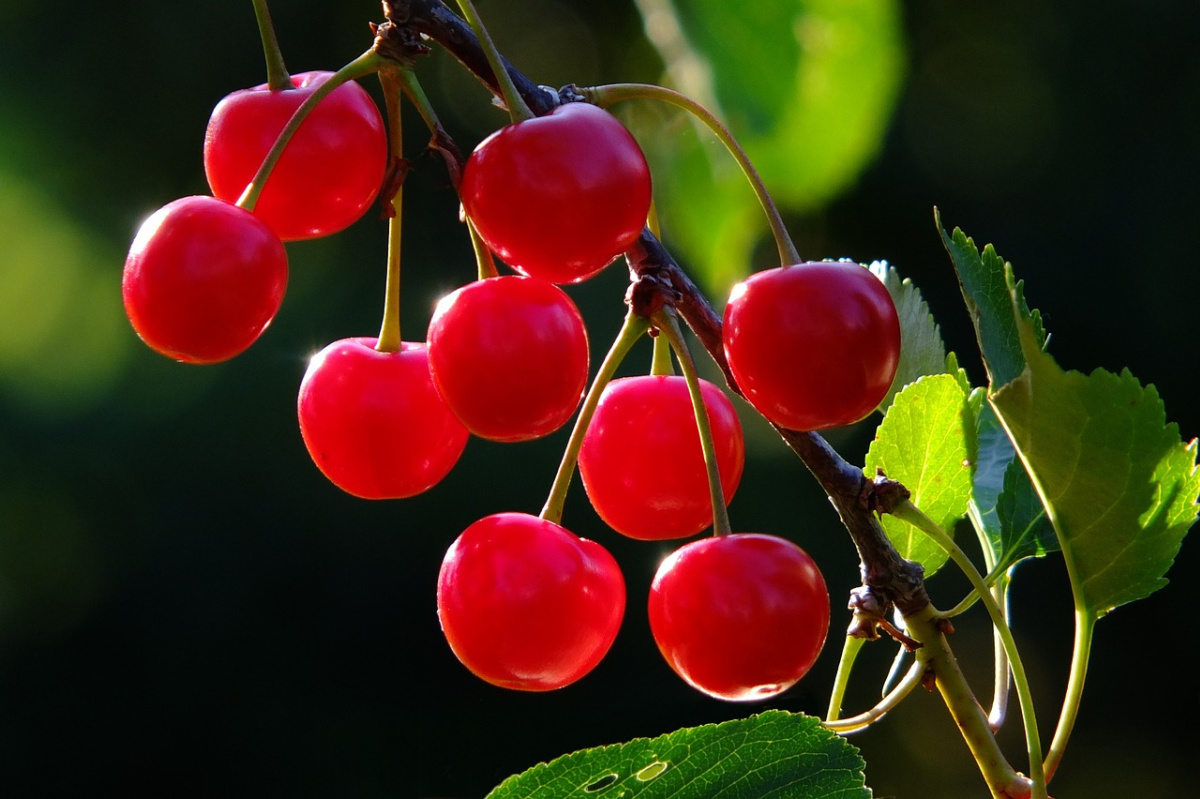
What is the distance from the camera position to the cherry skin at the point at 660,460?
1.09 meters

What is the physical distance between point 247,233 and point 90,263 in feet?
20.1

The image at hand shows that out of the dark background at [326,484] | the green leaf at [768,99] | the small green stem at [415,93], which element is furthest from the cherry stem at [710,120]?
the dark background at [326,484]

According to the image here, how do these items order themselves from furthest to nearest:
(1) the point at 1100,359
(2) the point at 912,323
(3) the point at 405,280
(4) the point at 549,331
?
(1) the point at 1100,359 → (3) the point at 405,280 → (2) the point at 912,323 → (4) the point at 549,331

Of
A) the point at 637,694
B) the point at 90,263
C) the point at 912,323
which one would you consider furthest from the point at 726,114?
the point at 90,263

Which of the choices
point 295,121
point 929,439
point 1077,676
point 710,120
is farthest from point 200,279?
point 1077,676

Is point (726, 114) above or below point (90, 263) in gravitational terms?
above

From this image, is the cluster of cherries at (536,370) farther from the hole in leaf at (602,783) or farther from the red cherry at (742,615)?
the hole in leaf at (602,783)

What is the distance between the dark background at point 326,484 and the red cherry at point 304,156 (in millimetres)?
4777

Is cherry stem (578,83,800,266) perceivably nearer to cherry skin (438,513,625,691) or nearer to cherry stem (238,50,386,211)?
cherry stem (238,50,386,211)

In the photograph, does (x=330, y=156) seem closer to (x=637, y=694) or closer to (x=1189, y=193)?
(x=637, y=694)

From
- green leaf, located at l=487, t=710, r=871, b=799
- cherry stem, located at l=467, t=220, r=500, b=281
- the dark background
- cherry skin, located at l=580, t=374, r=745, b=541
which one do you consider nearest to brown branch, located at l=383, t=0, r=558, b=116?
cherry stem, located at l=467, t=220, r=500, b=281

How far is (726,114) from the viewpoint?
2.17 ft

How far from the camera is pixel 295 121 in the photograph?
941 millimetres

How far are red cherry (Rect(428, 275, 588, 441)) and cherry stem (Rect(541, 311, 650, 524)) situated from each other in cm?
4
